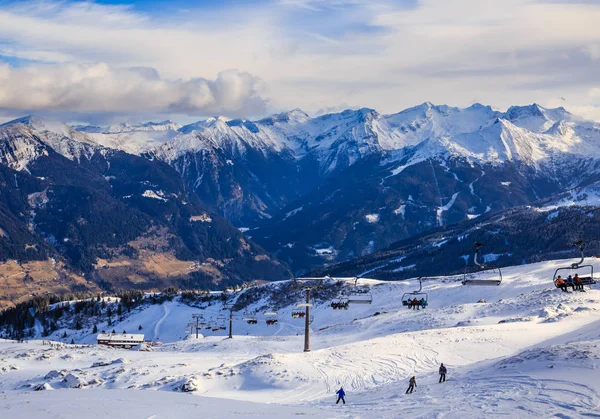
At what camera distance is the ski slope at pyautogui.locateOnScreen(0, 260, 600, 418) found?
157ft

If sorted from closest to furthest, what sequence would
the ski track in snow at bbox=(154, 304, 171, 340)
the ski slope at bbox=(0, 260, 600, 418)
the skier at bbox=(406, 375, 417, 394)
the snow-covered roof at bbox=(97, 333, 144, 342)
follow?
the ski slope at bbox=(0, 260, 600, 418) → the skier at bbox=(406, 375, 417, 394) → the snow-covered roof at bbox=(97, 333, 144, 342) → the ski track in snow at bbox=(154, 304, 171, 340)

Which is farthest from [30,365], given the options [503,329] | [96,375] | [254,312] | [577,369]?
[254,312]

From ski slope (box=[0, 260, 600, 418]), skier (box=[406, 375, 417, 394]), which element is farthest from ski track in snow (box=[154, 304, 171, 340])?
skier (box=[406, 375, 417, 394])

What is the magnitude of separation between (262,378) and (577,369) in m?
27.7

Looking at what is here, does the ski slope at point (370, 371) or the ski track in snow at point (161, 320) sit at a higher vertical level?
the ski slope at point (370, 371)

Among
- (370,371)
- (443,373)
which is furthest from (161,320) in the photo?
(443,373)

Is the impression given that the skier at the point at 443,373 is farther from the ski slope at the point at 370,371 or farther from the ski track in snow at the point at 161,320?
the ski track in snow at the point at 161,320

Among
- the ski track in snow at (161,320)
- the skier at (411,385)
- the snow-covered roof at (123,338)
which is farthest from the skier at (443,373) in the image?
the ski track in snow at (161,320)

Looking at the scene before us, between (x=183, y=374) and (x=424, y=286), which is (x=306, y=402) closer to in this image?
(x=183, y=374)

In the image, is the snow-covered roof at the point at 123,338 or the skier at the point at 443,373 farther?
the snow-covered roof at the point at 123,338

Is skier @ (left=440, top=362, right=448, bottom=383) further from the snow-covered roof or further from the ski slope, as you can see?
the snow-covered roof

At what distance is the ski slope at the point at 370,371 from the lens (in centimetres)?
4794

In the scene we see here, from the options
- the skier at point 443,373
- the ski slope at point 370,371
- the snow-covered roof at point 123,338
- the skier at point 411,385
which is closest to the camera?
the ski slope at point 370,371

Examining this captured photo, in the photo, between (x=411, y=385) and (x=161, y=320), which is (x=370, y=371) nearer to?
(x=411, y=385)
